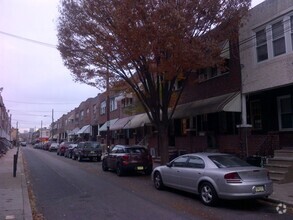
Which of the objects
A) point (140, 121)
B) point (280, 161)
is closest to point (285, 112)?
point (280, 161)

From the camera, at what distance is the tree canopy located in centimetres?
1598

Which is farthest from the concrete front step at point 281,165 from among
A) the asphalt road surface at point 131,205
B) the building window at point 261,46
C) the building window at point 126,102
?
the building window at point 126,102

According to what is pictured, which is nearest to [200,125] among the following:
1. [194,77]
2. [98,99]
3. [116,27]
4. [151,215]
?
[194,77]

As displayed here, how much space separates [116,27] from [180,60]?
9.83 feet

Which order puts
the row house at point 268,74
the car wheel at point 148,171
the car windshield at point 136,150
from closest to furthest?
the row house at point 268,74
the car windshield at point 136,150
the car wheel at point 148,171

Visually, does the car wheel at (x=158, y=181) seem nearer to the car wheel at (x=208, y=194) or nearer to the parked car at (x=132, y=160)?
the car wheel at (x=208, y=194)

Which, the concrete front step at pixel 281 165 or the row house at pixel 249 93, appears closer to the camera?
the concrete front step at pixel 281 165

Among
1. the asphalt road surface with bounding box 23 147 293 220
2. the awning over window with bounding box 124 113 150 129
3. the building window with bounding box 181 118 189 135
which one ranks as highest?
the awning over window with bounding box 124 113 150 129

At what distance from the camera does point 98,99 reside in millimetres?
55312

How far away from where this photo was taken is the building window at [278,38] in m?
17.0

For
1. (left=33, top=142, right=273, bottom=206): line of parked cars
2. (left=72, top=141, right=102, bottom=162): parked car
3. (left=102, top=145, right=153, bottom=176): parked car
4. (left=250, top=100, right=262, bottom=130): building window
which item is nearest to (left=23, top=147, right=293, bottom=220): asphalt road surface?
(left=33, top=142, right=273, bottom=206): line of parked cars

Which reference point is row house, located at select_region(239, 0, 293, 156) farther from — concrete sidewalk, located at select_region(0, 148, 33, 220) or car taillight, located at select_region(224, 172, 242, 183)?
concrete sidewalk, located at select_region(0, 148, 33, 220)

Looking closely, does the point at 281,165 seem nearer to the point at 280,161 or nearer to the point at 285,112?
the point at 280,161

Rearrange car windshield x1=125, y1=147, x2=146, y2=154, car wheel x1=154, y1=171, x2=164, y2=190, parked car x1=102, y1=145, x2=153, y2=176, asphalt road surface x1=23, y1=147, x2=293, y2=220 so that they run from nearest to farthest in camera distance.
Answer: asphalt road surface x1=23, y1=147, x2=293, y2=220, car wheel x1=154, y1=171, x2=164, y2=190, parked car x1=102, y1=145, x2=153, y2=176, car windshield x1=125, y1=147, x2=146, y2=154
